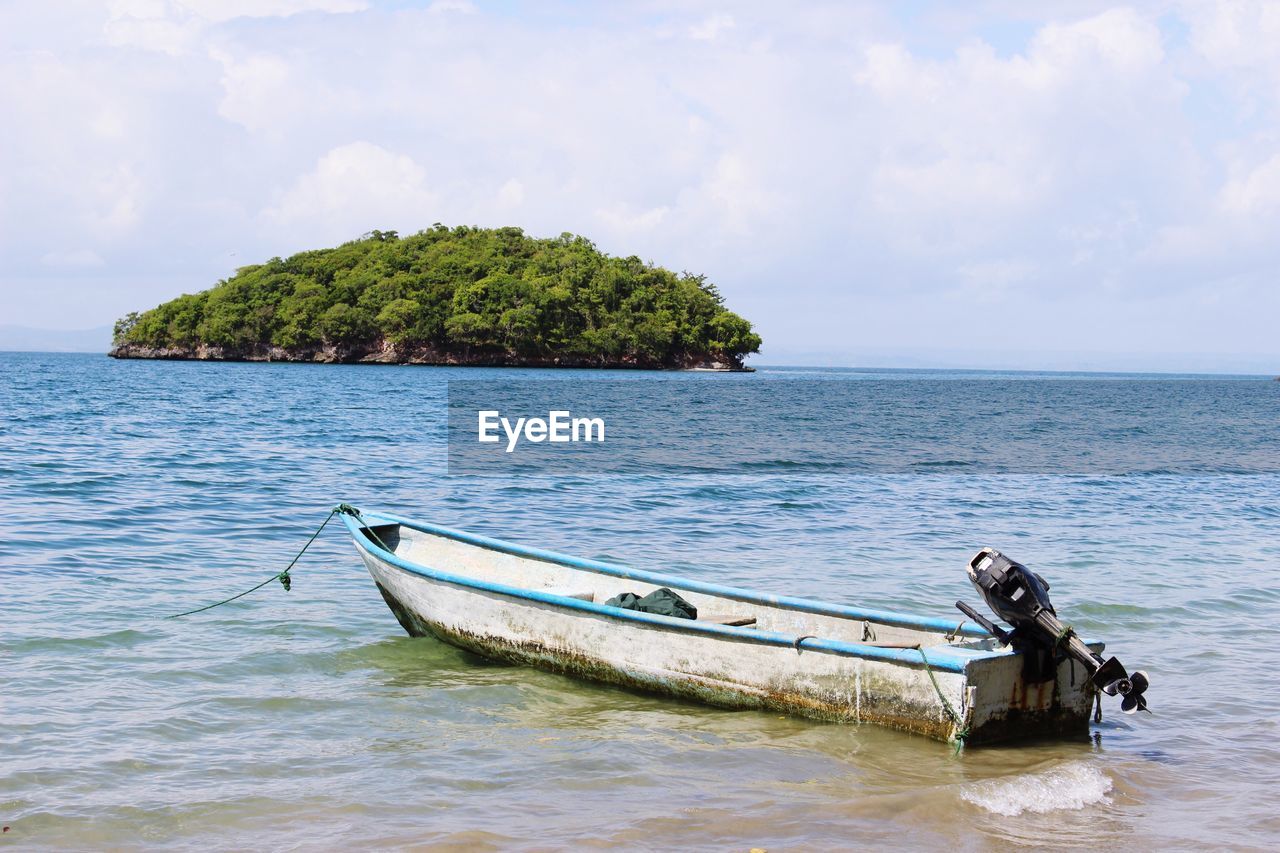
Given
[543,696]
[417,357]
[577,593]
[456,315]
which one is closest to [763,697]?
[543,696]

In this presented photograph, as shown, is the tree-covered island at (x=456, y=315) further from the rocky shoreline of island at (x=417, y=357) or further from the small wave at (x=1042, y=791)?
the small wave at (x=1042, y=791)

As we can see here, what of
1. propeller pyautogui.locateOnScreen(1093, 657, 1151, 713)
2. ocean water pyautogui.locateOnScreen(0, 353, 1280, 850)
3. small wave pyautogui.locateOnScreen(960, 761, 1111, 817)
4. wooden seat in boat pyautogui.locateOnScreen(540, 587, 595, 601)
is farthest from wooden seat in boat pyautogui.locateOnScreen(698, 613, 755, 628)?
propeller pyautogui.locateOnScreen(1093, 657, 1151, 713)

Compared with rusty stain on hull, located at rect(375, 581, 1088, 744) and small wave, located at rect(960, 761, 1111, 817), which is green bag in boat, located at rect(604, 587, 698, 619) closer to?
rusty stain on hull, located at rect(375, 581, 1088, 744)

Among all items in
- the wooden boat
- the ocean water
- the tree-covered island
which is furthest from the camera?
Answer: the tree-covered island

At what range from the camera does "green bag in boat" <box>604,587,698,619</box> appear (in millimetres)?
9297

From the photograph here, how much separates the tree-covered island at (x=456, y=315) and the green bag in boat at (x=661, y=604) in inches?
4543

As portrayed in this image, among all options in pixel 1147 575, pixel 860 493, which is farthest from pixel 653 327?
pixel 1147 575

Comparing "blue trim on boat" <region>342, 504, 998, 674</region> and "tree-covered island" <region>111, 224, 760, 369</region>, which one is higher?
"tree-covered island" <region>111, 224, 760, 369</region>

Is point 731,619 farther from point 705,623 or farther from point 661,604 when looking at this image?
point 705,623

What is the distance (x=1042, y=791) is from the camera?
22.6 ft

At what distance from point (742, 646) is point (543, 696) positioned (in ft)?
5.84

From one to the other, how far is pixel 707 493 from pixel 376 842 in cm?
1623

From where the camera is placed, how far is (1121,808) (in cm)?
672

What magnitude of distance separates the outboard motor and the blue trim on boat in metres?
0.25
